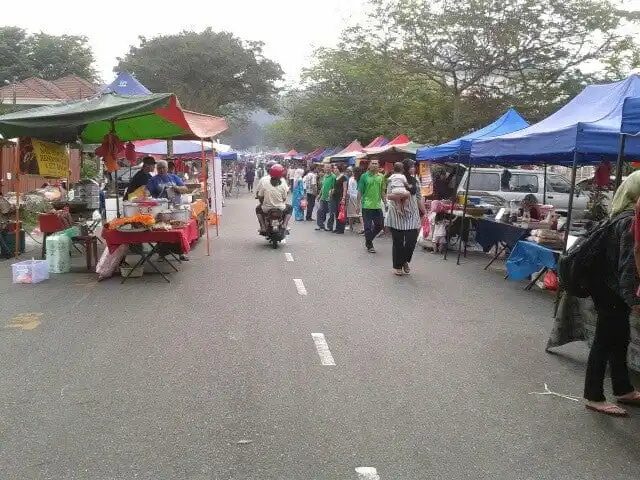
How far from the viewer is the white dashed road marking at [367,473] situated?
364 cm

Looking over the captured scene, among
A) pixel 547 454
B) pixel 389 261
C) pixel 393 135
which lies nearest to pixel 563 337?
pixel 547 454

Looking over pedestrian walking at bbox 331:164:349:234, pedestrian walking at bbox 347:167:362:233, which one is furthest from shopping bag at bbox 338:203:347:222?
pedestrian walking at bbox 347:167:362:233

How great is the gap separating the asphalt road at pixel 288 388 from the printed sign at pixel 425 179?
26.3 feet

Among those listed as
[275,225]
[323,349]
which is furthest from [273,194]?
[323,349]

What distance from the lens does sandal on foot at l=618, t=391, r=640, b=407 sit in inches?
194

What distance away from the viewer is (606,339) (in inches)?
188

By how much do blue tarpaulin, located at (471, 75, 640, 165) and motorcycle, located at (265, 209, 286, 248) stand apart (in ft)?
15.6

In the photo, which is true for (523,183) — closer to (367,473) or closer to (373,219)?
(373,219)

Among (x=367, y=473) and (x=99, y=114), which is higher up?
(x=99, y=114)

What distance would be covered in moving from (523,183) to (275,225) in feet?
25.1

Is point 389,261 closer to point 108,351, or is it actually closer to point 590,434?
point 108,351

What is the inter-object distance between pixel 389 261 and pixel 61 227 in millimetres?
5885

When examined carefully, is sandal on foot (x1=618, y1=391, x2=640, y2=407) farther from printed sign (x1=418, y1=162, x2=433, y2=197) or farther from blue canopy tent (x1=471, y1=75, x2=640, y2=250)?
printed sign (x1=418, y1=162, x2=433, y2=197)

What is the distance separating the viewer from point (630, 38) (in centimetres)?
2155
